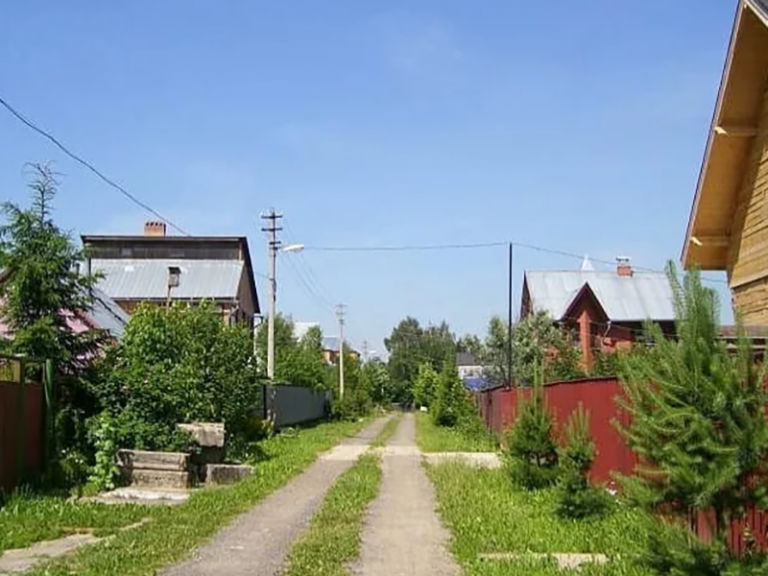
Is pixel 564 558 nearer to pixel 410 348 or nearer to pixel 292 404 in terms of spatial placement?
pixel 292 404

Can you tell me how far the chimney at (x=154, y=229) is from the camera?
62062 mm

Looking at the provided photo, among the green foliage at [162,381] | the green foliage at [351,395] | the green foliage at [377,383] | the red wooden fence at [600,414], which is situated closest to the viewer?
the red wooden fence at [600,414]

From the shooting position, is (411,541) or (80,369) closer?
(411,541)

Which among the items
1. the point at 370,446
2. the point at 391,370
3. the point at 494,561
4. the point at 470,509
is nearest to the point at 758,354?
the point at 494,561

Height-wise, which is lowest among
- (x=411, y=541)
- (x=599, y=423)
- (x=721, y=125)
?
(x=411, y=541)

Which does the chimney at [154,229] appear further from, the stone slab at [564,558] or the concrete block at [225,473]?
the stone slab at [564,558]

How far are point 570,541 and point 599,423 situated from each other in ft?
15.0

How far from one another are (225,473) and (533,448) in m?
5.64

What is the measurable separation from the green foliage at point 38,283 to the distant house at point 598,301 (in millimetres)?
34808

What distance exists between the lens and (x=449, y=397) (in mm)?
45094

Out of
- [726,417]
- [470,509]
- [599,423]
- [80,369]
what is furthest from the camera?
[80,369]

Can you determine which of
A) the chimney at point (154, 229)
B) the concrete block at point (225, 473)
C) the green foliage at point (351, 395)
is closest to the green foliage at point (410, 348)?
the green foliage at point (351, 395)

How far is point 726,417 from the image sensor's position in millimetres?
5824

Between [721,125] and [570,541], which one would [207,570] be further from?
[721,125]
